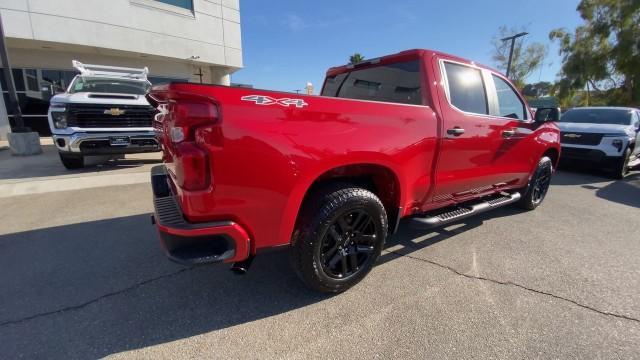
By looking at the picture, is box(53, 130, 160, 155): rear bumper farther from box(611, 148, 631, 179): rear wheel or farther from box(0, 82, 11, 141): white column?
box(611, 148, 631, 179): rear wheel

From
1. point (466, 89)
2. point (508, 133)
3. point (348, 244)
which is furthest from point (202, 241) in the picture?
point (508, 133)

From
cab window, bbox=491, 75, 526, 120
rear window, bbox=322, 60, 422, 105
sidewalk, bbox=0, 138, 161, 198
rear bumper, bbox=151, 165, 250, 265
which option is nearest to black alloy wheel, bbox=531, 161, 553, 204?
cab window, bbox=491, 75, 526, 120

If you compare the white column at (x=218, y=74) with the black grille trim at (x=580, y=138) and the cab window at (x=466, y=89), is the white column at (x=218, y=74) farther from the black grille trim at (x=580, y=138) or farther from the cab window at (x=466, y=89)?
the cab window at (x=466, y=89)

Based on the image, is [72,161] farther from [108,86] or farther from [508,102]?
[508,102]

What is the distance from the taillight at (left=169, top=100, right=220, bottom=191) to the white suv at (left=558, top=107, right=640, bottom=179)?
360 inches

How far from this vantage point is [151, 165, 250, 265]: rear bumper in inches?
69.9

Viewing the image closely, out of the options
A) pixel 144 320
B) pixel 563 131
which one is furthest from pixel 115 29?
pixel 563 131

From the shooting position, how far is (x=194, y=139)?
68.4 inches

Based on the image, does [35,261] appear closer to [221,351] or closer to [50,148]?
[221,351]

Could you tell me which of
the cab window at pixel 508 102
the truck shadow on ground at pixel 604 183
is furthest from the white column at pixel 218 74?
the truck shadow on ground at pixel 604 183

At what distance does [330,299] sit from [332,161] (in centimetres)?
114

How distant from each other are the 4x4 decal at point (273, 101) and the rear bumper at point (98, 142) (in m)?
4.88

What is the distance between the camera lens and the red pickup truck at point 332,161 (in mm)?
1755

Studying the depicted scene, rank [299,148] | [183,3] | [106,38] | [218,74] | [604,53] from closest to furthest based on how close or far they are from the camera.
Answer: [299,148] < [106,38] < [183,3] < [218,74] < [604,53]
